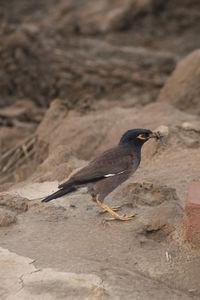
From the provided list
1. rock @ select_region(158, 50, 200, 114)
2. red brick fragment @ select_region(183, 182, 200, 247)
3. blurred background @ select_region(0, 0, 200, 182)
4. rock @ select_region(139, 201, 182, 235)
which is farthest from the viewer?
blurred background @ select_region(0, 0, 200, 182)

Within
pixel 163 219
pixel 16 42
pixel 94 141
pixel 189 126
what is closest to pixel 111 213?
pixel 163 219

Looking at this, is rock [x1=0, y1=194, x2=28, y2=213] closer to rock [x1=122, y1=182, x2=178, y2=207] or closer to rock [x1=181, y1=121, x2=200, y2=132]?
rock [x1=122, y1=182, x2=178, y2=207]

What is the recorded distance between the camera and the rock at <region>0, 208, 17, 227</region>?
4.12 metres

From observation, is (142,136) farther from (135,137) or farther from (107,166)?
(107,166)

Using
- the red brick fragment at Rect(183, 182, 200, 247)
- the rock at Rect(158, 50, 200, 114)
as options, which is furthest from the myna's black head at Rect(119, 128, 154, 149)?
the rock at Rect(158, 50, 200, 114)

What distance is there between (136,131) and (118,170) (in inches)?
16.3

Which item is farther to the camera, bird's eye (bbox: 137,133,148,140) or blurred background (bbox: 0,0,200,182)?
blurred background (bbox: 0,0,200,182)

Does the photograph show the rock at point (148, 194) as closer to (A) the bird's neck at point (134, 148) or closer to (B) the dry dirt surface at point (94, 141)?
(B) the dry dirt surface at point (94, 141)

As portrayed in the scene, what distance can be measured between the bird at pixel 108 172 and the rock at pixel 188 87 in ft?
11.9

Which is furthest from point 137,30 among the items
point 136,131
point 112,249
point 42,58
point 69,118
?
point 112,249

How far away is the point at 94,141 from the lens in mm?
6773

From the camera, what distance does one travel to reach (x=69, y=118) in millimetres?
7336

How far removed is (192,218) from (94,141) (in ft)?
10.8

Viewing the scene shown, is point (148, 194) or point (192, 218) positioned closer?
point (192, 218)
